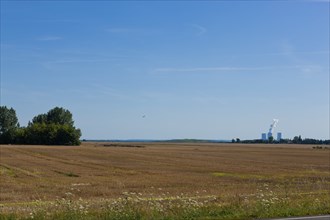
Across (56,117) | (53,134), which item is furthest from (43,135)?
(56,117)

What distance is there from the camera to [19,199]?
22.1 metres

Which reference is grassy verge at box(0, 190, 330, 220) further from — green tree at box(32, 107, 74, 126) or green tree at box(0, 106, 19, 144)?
green tree at box(32, 107, 74, 126)

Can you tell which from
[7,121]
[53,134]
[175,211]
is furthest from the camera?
[7,121]

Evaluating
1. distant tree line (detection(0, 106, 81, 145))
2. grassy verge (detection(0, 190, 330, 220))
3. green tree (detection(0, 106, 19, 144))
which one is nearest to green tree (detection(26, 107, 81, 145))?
distant tree line (detection(0, 106, 81, 145))

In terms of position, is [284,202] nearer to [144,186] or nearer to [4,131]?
[144,186]

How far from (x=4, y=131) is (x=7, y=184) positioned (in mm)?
139138

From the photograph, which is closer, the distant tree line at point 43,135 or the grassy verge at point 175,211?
the grassy verge at point 175,211

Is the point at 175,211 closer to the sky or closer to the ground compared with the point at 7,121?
closer to the ground

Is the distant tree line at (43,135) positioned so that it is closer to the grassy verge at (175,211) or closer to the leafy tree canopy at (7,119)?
the leafy tree canopy at (7,119)

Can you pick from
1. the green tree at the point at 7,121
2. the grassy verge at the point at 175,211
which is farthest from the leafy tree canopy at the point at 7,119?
the grassy verge at the point at 175,211

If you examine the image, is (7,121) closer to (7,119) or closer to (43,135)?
(7,119)

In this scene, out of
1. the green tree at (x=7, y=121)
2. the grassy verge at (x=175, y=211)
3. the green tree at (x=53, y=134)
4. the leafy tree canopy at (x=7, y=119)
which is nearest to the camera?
the grassy verge at (x=175, y=211)

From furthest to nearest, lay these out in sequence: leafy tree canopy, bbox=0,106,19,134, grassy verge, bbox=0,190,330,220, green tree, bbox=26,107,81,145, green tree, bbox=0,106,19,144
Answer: leafy tree canopy, bbox=0,106,19,134 < green tree, bbox=0,106,19,144 < green tree, bbox=26,107,81,145 < grassy verge, bbox=0,190,330,220

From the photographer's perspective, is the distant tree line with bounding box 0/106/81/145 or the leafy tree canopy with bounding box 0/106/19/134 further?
the leafy tree canopy with bounding box 0/106/19/134
